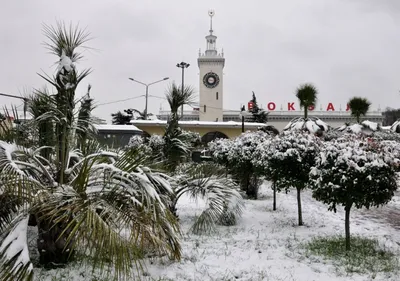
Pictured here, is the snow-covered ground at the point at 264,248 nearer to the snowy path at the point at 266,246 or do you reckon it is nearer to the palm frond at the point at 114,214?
the snowy path at the point at 266,246

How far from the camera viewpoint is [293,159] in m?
7.70

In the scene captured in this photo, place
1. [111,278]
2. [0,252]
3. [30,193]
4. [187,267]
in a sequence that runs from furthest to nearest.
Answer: [187,267], [111,278], [30,193], [0,252]

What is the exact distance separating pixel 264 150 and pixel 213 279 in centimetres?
466

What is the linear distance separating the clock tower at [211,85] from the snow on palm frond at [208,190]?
44.9 meters

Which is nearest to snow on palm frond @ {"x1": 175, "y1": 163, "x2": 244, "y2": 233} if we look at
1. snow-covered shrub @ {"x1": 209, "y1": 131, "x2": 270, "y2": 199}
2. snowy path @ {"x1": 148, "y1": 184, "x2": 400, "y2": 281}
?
snowy path @ {"x1": 148, "y1": 184, "x2": 400, "y2": 281}

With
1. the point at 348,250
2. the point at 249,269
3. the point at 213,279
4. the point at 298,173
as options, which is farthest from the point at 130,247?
the point at 298,173

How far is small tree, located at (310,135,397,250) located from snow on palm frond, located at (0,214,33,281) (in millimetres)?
4174

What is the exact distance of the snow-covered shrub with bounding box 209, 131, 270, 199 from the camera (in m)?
11.4

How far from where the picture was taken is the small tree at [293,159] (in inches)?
303

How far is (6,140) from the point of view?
4734 mm

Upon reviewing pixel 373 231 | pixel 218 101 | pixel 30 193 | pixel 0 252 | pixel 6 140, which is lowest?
pixel 373 231

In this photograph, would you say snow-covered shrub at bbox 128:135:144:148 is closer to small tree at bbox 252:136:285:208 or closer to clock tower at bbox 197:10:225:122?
small tree at bbox 252:136:285:208

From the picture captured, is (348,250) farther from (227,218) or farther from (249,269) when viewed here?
(227,218)

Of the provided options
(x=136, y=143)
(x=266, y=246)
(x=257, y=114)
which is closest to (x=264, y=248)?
(x=266, y=246)
